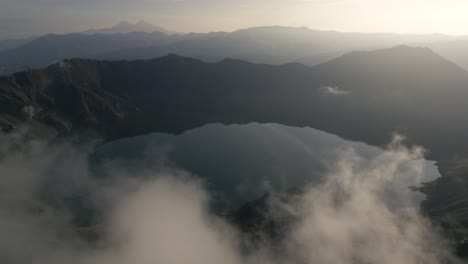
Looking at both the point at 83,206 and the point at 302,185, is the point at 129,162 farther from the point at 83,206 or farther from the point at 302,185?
the point at 302,185

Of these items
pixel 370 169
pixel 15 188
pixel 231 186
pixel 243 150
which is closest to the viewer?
pixel 15 188

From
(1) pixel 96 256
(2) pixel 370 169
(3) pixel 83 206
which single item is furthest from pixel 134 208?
(2) pixel 370 169

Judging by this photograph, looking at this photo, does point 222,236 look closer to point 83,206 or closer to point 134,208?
point 134,208

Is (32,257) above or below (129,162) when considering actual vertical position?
above

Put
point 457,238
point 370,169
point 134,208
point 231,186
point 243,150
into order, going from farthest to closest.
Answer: point 243,150 → point 370,169 → point 231,186 → point 134,208 → point 457,238

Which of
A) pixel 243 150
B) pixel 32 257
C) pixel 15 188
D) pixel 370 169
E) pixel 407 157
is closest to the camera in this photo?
pixel 32 257

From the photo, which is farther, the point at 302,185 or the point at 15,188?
the point at 302,185

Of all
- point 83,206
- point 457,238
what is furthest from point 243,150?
point 457,238

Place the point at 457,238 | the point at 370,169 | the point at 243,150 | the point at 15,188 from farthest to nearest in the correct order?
1. the point at 243,150
2. the point at 370,169
3. the point at 15,188
4. the point at 457,238

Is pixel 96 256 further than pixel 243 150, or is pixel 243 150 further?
pixel 243 150
